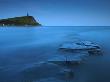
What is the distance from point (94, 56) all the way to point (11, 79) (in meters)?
10.3

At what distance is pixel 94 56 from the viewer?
2383cm

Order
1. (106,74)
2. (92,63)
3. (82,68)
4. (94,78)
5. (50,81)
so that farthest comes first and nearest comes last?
(92,63)
(82,68)
(106,74)
(94,78)
(50,81)

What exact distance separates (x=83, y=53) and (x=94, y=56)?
1.68 m

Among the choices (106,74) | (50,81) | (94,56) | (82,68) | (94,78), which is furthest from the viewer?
(94,56)

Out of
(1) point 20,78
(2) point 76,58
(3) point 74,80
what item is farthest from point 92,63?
(1) point 20,78

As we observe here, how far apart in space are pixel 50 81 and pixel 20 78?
221 centimetres

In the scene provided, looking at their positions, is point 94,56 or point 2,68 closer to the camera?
point 2,68

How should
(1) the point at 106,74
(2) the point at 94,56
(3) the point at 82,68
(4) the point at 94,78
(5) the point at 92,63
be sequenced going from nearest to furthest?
(4) the point at 94,78
(1) the point at 106,74
(3) the point at 82,68
(5) the point at 92,63
(2) the point at 94,56

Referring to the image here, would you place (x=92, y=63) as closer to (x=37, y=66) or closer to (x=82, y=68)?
(x=82, y=68)

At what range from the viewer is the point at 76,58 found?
22.5m

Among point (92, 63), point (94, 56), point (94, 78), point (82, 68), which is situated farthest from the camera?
point (94, 56)

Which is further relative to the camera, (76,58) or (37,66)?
(76,58)

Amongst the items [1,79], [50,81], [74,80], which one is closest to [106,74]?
[74,80]

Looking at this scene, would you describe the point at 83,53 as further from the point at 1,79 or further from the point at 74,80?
the point at 1,79
